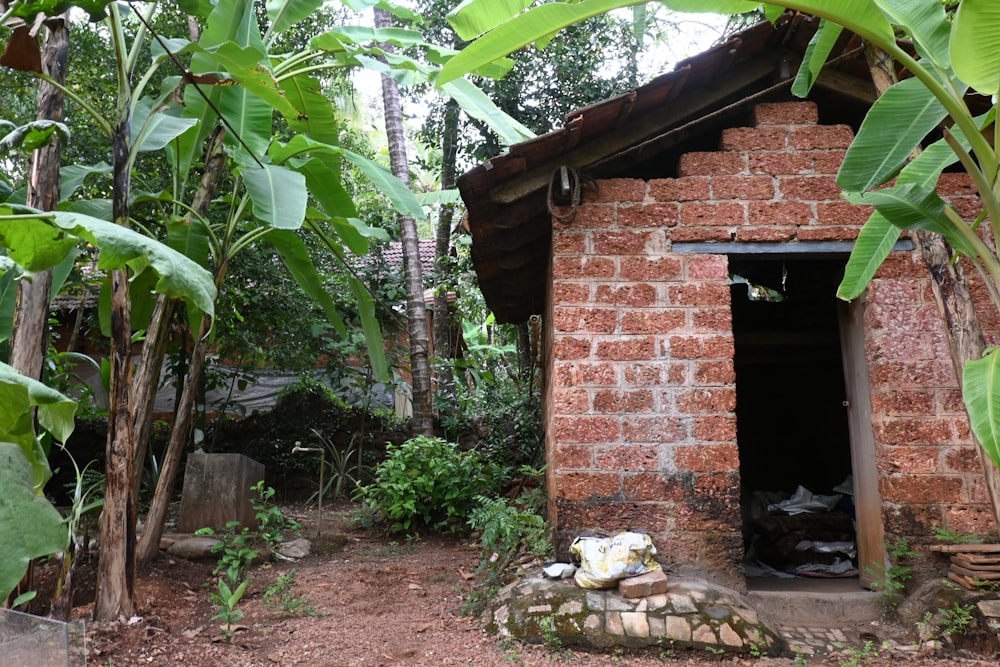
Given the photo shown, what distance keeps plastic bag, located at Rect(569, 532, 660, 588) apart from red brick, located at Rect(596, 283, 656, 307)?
1.33 meters

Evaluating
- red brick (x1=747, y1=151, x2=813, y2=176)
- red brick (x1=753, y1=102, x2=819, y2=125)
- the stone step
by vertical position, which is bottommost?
the stone step

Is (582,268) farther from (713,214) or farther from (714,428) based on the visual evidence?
(714,428)

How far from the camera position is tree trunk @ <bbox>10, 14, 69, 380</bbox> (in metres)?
3.64

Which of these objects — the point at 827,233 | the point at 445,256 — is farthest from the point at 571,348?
the point at 445,256

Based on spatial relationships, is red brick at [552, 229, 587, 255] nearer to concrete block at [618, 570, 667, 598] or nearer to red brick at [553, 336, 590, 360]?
red brick at [553, 336, 590, 360]

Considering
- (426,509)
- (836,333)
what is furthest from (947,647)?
(426,509)

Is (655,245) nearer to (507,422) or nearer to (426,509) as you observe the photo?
(426,509)

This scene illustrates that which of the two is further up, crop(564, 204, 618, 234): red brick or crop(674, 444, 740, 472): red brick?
crop(564, 204, 618, 234): red brick

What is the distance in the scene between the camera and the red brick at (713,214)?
14.7 ft

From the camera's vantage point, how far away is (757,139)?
4566mm

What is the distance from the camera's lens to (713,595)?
3.88 metres

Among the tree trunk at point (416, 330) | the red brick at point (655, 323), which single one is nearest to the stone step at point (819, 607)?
the red brick at point (655, 323)

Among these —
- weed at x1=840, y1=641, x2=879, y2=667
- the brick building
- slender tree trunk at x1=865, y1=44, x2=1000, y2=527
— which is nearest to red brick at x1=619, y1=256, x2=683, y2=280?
the brick building

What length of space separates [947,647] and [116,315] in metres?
4.50
